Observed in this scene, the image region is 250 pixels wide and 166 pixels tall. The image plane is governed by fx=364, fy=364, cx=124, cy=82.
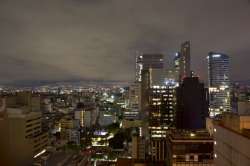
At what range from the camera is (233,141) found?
367 inches

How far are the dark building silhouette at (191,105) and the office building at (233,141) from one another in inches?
→ 1131

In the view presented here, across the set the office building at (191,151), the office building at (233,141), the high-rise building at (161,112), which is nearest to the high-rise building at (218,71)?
the high-rise building at (161,112)

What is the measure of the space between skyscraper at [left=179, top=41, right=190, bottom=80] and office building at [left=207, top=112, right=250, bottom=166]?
4707 centimetres

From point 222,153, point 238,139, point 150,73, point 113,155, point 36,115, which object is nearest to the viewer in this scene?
point 238,139

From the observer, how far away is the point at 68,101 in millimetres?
85812

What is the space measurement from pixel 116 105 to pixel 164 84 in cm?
4006

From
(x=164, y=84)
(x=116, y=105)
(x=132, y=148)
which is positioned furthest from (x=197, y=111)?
(x=116, y=105)

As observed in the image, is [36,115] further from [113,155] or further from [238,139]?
[238,139]

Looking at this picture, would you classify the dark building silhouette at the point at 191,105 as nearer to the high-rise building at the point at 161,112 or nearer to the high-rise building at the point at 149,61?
the high-rise building at the point at 161,112

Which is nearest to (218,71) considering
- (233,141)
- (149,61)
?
(149,61)

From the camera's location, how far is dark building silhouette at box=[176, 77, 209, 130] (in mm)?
39875

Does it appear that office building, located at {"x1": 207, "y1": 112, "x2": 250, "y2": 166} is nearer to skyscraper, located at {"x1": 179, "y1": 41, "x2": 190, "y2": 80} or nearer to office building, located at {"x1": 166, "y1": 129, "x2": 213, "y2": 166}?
office building, located at {"x1": 166, "y1": 129, "x2": 213, "y2": 166}

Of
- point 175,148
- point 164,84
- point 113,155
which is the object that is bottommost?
point 113,155

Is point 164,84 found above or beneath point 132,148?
above
